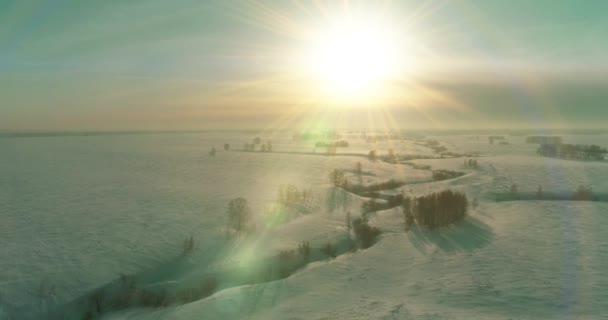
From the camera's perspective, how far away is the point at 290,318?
12.1 meters

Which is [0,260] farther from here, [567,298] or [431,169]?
[431,169]

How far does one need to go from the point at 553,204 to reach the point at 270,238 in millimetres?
21660

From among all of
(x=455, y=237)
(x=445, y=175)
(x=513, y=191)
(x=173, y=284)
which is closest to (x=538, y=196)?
(x=513, y=191)

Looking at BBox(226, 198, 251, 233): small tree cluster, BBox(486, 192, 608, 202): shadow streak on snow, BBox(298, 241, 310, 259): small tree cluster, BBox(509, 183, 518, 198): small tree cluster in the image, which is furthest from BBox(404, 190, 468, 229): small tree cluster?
BBox(509, 183, 518, 198): small tree cluster

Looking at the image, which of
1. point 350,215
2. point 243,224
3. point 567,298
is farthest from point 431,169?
point 567,298

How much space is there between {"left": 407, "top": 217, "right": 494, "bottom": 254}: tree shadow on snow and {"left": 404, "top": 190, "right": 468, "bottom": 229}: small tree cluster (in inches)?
22.1

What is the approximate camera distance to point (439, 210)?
23.4m

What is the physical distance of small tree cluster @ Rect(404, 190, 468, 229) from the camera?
75.2 feet

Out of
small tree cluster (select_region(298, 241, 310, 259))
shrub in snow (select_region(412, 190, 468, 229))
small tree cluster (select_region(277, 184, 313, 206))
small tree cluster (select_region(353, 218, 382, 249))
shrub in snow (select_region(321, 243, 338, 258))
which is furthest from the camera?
small tree cluster (select_region(277, 184, 313, 206))

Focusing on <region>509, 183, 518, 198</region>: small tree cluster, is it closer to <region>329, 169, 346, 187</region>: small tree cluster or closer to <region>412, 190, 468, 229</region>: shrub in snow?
<region>412, 190, 468, 229</region>: shrub in snow

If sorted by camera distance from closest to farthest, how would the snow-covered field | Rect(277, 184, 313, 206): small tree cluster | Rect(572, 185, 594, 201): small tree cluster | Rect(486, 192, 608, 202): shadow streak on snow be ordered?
1. the snow-covered field
2. Rect(277, 184, 313, 206): small tree cluster
3. Rect(572, 185, 594, 201): small tree cluster
4. Rect(486, 192, 608, 202): shadow streak on snow

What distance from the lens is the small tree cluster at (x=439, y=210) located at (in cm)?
2292

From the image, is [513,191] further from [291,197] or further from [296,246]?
[296,246]

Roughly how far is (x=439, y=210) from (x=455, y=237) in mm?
2860
